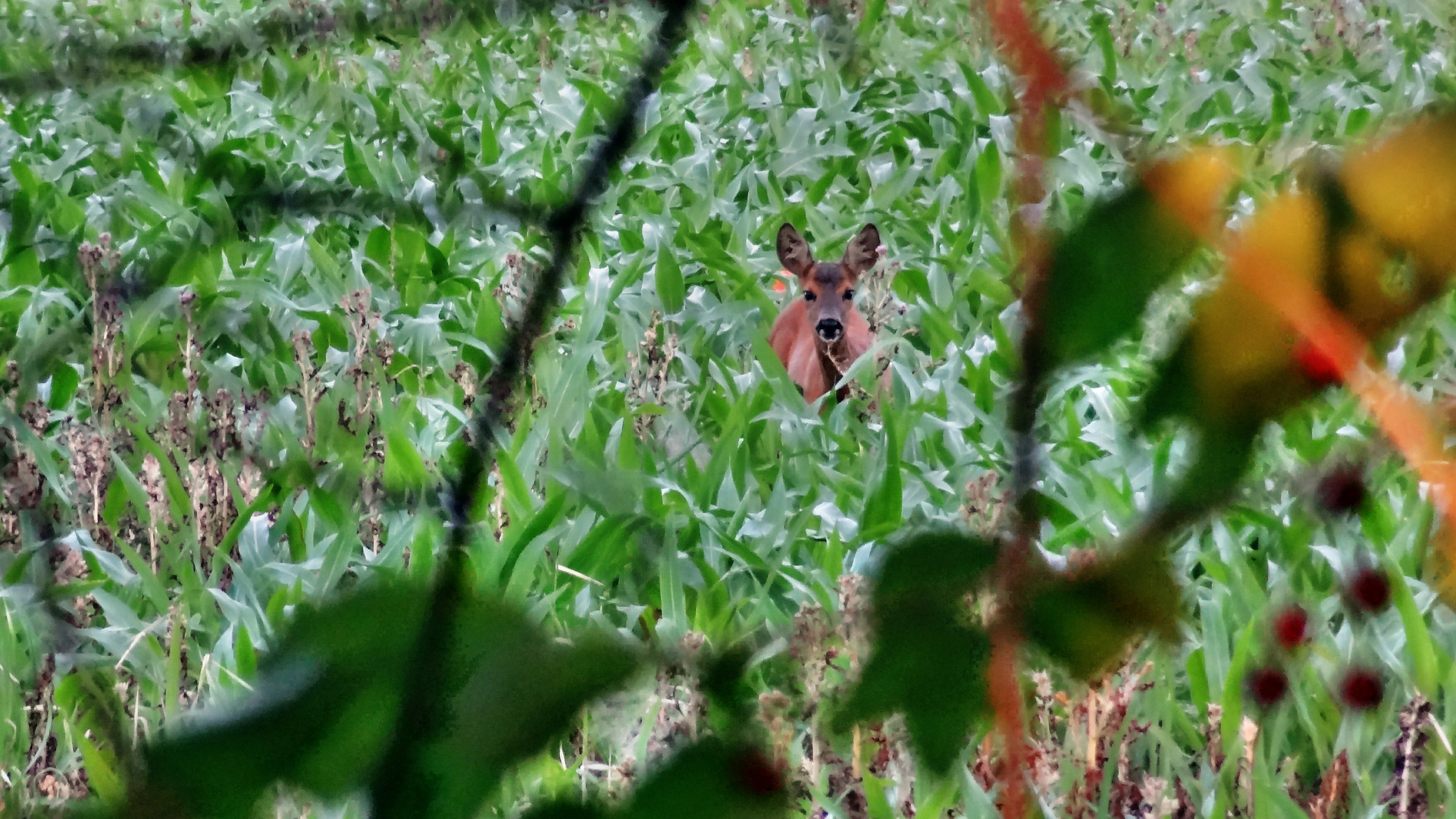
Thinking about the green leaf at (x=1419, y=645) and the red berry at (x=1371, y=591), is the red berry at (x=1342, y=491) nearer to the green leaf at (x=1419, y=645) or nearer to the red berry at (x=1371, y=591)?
the red berry at (x=1371, y=591)

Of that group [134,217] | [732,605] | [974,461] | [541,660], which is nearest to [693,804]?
[541,660]

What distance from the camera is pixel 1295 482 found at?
349mm

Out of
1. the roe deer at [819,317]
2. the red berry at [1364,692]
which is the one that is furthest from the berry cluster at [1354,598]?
the roe deer at [819,317]

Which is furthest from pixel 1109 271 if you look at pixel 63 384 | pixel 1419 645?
pixel 63 384

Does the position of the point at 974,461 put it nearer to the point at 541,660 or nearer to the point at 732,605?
the point at 732,605

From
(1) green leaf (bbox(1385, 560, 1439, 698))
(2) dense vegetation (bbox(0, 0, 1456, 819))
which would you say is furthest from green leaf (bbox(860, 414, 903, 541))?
(1) green leaf (bbox(1385, 560, 1439, 698))

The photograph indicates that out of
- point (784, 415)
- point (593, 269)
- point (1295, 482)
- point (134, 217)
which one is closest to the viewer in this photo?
point (1295, 482)

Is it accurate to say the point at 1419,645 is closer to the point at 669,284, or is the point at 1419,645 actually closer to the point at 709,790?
the point at 709,790

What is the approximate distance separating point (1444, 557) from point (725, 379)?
185 centimetres

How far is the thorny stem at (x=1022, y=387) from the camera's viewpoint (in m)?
0.26

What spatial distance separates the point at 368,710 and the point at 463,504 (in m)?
0.04

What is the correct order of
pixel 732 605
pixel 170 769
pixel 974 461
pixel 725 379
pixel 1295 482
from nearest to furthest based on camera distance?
pixel 170 769
pixel 1295 482
pixel 732 605
pixel 974 461
pixel 725 379

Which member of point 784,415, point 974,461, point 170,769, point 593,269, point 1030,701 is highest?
Result: point 170,769

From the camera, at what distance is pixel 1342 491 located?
0.30 m
